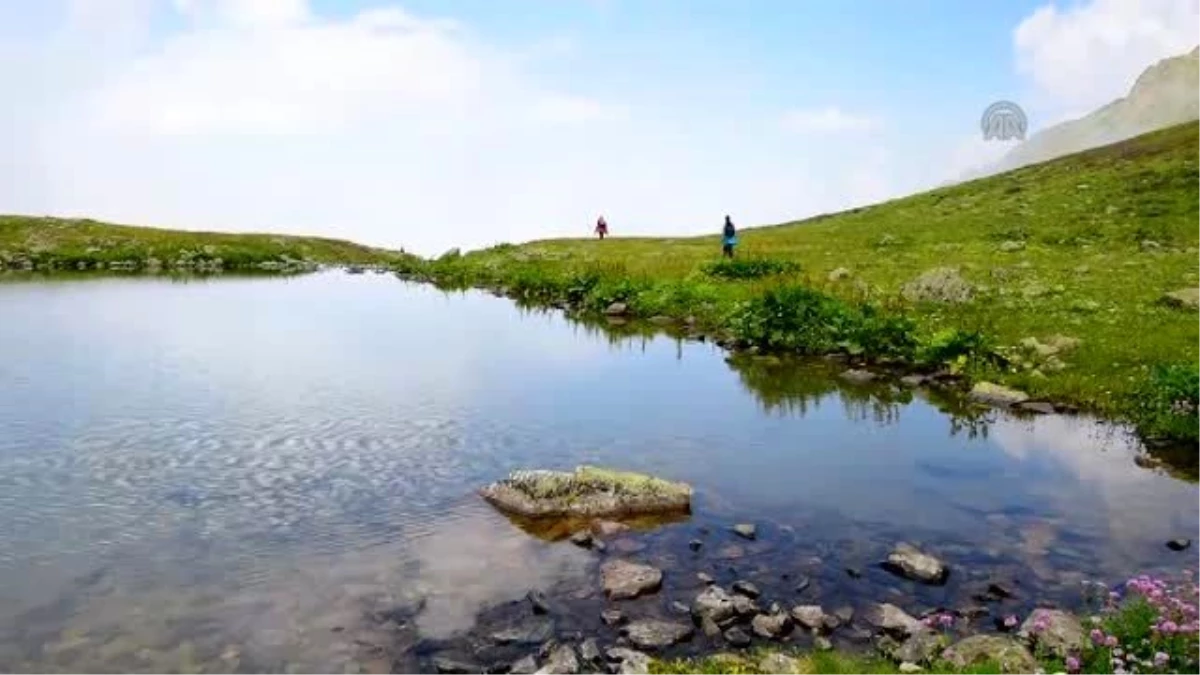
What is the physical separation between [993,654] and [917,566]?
333cm

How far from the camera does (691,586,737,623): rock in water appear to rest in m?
12.7

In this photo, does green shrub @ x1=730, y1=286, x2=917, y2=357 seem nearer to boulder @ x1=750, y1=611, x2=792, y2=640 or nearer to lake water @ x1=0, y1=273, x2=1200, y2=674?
lake water @ x1=0, y1=273, x2=1200, y2=674

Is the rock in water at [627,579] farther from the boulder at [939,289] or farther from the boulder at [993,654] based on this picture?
the boulder at [939,289]

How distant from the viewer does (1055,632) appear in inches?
450

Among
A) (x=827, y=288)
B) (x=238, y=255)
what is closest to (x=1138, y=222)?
(x=827, y=288)

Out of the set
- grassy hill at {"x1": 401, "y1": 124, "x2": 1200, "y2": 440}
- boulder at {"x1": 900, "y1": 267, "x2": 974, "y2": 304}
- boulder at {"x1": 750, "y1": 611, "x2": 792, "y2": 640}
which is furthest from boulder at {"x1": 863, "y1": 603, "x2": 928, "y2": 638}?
boulder at {"x1": 900, "y1": 267, "x2": 974, "y2": 304}

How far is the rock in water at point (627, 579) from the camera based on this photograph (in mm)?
13487

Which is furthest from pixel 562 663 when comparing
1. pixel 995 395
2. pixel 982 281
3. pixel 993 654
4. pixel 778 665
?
pixel 982 281

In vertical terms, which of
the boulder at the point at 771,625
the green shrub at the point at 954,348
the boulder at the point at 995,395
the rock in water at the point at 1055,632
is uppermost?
the green shrub at the point at 954,348

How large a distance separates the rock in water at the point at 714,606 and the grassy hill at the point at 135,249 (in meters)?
83.8

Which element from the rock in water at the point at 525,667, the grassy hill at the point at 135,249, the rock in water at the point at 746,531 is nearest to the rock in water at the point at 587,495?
the rock in water at the point at 746,531

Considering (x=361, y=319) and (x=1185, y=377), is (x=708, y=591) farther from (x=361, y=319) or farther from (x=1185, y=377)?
(x=361, y=319)

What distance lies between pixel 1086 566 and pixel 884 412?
1086cm

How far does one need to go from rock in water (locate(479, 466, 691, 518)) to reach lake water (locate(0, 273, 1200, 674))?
0.45 metres
